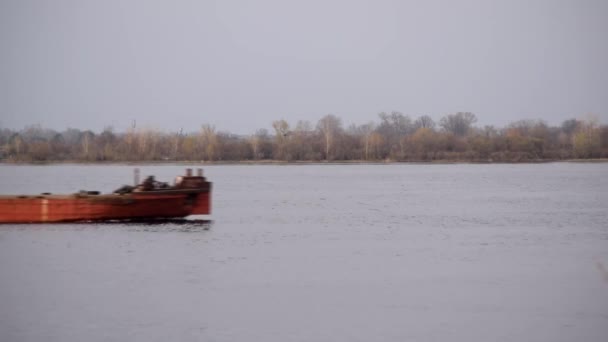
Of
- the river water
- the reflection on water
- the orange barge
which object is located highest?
the orange barge

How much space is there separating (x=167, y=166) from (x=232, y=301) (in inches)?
4207

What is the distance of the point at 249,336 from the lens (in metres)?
13.3

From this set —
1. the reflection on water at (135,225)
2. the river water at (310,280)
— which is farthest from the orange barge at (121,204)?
the river water at (310,280)

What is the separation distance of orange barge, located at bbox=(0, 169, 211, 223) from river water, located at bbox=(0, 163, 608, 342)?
1.87 ft

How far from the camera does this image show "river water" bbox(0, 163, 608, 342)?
13820 mm

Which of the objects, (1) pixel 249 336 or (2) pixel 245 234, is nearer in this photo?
(1) pixel 249 336

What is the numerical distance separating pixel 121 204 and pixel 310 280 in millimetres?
13098

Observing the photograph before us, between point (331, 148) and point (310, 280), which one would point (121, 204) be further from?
point (331, 148)

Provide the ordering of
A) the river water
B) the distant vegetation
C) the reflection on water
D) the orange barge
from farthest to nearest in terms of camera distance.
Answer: the distant vegetation < the orange barge < the reflection on water < the river water

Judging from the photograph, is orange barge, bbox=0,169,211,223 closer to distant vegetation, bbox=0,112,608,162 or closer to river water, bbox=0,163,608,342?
river water, bbox=0,163,608,342

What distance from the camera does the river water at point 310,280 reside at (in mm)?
13820

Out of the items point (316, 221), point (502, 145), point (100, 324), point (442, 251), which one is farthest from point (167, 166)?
point (100, 324)

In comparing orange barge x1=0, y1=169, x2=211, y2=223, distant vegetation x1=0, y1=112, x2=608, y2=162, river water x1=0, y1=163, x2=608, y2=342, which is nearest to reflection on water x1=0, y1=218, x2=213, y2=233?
river water x1=0, y1=163, x2=608, y2=342

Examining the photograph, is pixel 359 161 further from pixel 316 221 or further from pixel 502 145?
pixel 316 221
